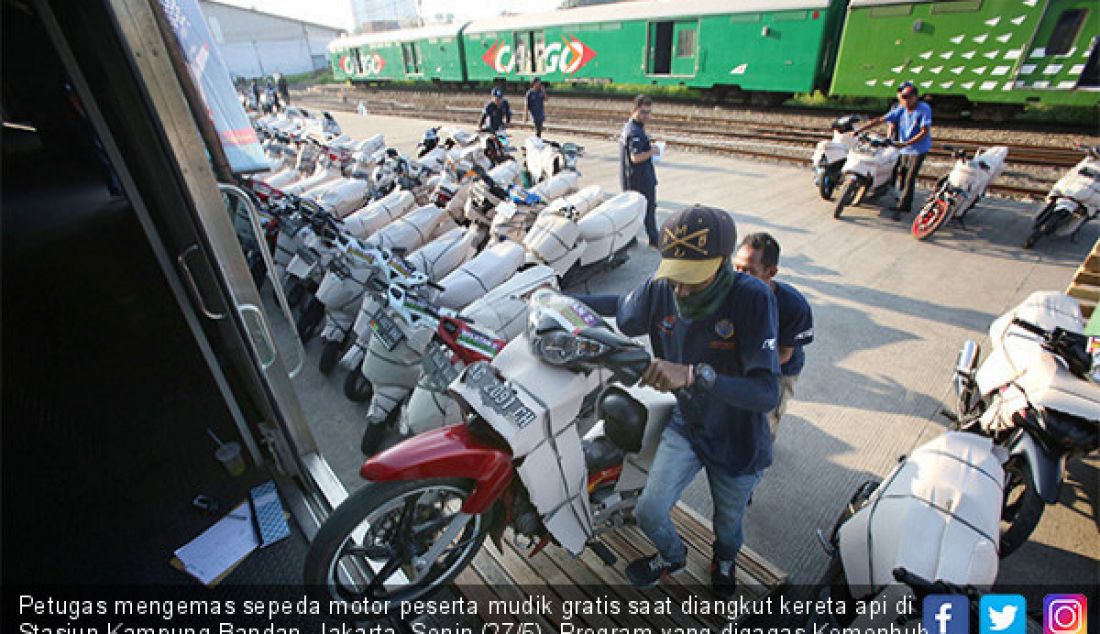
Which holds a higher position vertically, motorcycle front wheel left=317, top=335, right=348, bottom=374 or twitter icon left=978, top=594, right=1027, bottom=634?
twitter icon left=978, top=594, right=1027, bottom=634

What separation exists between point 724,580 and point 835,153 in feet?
26.2

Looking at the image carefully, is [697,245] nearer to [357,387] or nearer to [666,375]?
[666,375]

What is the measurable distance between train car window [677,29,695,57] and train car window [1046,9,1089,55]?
333 inches

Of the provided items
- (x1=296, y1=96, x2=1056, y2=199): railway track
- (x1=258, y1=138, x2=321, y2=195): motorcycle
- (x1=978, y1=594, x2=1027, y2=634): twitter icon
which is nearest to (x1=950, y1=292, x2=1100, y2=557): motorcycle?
(x1=978, y1=594, x2=1027, y2=634): twitter icon

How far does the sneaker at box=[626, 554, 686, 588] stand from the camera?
2438 millimetres

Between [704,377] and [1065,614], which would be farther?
[1065,614]

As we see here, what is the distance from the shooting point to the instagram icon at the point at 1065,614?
2293 mm

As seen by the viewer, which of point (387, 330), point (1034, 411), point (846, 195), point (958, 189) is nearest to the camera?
point (1034, 411)

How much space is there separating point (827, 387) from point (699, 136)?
1103 centimetres

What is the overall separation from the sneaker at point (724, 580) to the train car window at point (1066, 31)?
13.4m

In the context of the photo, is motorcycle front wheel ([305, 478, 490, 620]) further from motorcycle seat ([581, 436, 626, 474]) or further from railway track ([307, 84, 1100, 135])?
railway track ([307, 84, 1100, 135])

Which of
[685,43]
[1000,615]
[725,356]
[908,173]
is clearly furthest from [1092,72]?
[725,356]

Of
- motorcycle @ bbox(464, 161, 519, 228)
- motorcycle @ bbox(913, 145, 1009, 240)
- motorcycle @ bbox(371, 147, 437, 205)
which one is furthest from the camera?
motorcycle @ bbox(371, 147, 437, 205)

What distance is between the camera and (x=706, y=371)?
175 cm
